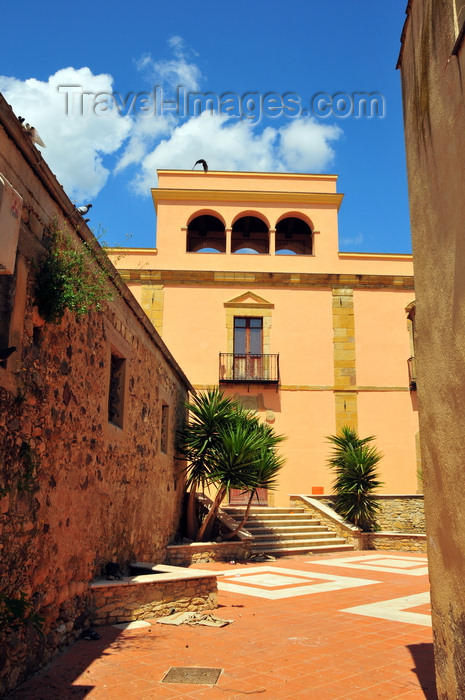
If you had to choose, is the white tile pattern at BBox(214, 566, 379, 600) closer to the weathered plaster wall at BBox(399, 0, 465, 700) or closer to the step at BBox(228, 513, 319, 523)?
the step at BBox(228, 513, 319, 523)

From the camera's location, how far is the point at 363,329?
1877cm

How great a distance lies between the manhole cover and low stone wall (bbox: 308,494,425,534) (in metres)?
11.4

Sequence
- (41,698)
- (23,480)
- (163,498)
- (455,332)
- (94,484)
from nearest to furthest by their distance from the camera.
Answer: (455,332) < (41,698) < (23,480) < (94,484) < (163,498)

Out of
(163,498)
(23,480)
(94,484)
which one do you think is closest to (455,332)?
(23,480)

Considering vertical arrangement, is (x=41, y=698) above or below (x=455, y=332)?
below

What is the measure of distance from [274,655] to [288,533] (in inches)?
350

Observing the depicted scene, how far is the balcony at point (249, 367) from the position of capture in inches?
716

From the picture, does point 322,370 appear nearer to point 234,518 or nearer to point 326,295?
point 326,295

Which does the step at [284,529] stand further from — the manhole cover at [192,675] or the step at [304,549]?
the manhole cover at [192,675]

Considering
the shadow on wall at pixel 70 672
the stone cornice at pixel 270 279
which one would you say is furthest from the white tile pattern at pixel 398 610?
the stone cornice at pixel 270 279

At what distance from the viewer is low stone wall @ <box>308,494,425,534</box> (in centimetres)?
1495

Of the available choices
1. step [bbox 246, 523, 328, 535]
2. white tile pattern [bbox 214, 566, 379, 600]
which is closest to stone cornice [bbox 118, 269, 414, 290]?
step [bbox 246, 523, 328, 535]

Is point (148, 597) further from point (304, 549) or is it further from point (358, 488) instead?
point (358, 488)

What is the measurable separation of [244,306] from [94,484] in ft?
44.1
